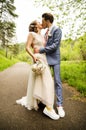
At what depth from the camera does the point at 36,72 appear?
512cm

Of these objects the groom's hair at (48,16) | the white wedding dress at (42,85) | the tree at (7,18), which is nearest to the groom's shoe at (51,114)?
the white wedding dress at (42,85)

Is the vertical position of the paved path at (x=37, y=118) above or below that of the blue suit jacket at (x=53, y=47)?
below

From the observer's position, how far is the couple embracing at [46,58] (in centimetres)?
510

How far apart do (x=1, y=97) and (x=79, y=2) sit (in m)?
6.93

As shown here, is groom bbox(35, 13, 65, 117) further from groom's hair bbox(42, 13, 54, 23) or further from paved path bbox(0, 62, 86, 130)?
paved path bbox(0, 62, 86, 130)

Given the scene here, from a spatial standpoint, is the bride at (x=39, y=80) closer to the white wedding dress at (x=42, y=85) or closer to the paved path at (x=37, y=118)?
the white wedding dress at (x=42, y=85)

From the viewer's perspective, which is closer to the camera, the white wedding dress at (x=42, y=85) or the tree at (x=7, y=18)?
the white wedding dress at (x=42, y=85)

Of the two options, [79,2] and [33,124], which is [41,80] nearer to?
[33,124]

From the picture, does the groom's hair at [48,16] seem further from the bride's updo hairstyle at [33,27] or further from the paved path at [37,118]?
the paved path at [37,118]

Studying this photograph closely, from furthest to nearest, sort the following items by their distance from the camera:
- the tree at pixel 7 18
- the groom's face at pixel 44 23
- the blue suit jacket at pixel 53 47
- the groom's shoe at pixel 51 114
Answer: the tree at pixel 7 18 < the groom's face at pixel 44 23 < the blue suit jacket at pixel 53 47 < the groom's shoe at pixel 51 114

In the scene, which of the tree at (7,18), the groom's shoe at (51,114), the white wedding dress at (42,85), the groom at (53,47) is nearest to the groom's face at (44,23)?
the groom at (53,47)

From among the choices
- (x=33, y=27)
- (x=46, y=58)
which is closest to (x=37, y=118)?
(x=46, y=58)

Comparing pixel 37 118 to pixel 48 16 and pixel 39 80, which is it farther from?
pixel 48 16

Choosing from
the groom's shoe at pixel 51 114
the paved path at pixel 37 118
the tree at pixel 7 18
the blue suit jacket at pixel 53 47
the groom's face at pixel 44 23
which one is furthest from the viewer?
the tree at pixel 7 18
